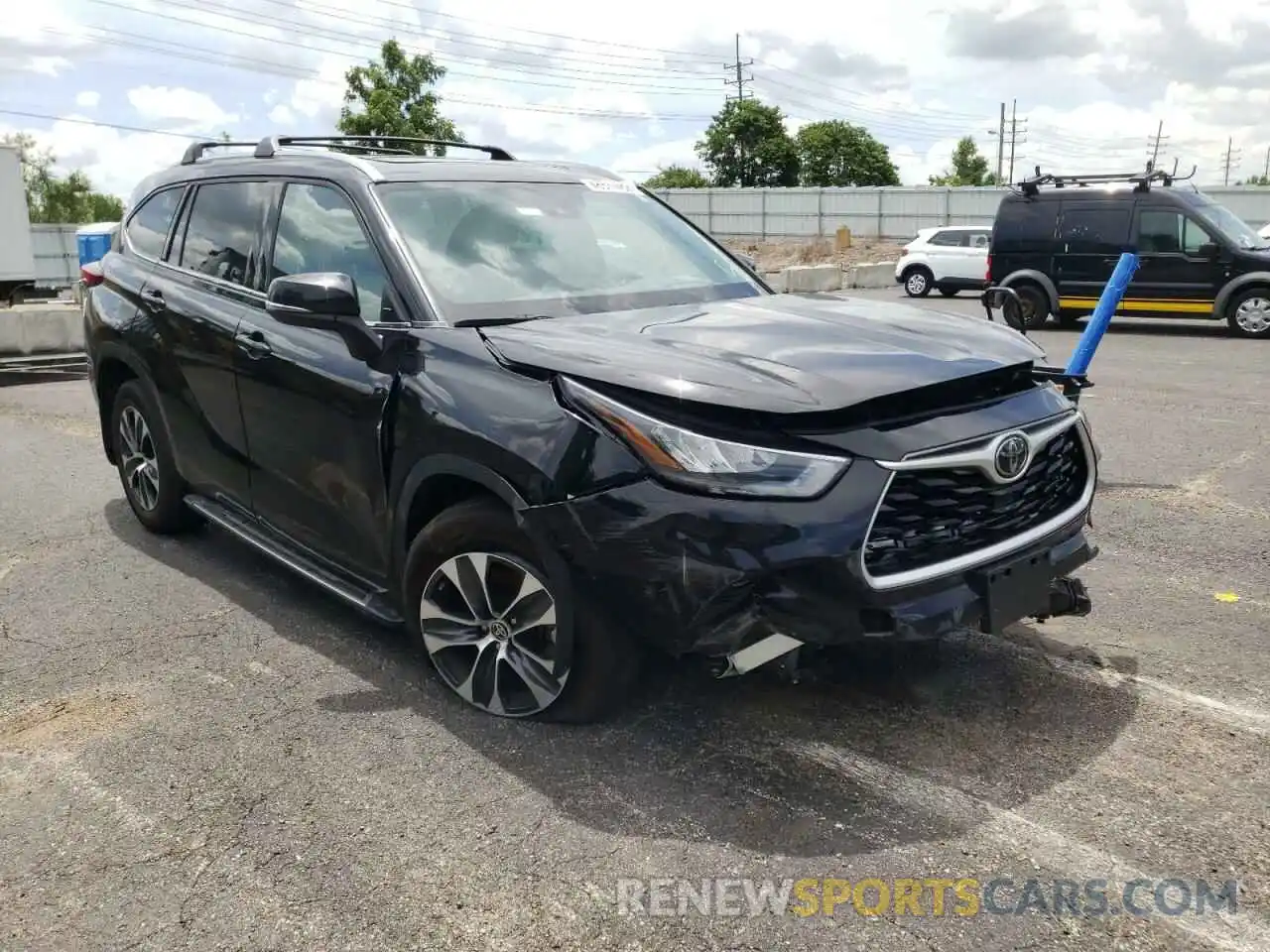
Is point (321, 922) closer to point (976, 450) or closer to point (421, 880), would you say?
point (421, 880)

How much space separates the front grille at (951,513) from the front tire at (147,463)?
367 cm

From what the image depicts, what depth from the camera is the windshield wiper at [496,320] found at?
3564 mm

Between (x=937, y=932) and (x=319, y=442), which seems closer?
(x=937, y=932)

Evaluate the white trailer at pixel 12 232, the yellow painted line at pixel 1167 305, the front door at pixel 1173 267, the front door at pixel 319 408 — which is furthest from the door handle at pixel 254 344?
the white trailer at pixel 12 232

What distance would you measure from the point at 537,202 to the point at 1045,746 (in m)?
2.64

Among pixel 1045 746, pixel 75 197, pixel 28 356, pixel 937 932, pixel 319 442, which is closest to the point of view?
pixel 937 932

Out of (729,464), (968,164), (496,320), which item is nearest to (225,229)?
(496,320)

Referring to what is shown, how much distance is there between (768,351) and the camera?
3.20m

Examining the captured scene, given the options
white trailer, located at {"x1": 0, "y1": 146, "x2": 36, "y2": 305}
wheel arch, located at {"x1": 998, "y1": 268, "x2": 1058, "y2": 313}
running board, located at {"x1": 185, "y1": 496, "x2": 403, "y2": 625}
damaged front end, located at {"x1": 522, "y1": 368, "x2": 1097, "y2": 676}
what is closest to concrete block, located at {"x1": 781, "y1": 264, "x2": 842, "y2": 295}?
wheel arch, located at {"x1": 998, "y1": 268, "x2": 1058, "y2": 313}

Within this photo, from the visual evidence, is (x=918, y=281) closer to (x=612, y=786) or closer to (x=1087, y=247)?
(x=1087, y=247)

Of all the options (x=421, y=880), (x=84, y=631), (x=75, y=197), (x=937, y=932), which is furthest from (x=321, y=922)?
(x=75, y=197)

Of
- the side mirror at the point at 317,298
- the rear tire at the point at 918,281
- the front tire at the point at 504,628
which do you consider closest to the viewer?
the front tire at the point at 504,628

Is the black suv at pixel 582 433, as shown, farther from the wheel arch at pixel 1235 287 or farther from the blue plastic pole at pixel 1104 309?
the wheel arch at pixel 1235 287

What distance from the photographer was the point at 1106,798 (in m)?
3.02
